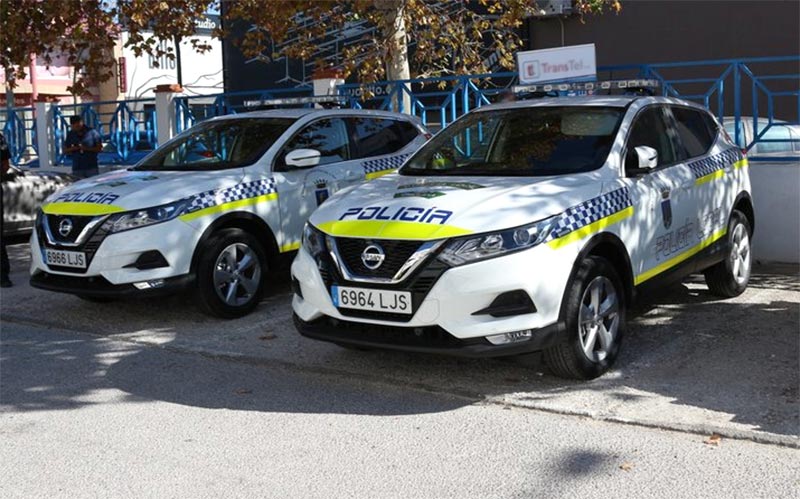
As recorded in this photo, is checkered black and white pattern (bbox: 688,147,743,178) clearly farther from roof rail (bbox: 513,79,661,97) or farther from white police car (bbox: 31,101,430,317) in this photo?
white police car (bbox: 31,101,430,317)

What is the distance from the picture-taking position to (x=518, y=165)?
6.42m

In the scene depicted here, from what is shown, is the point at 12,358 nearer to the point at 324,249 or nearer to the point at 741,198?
the point at 324,249

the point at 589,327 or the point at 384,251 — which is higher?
the point at 384,251

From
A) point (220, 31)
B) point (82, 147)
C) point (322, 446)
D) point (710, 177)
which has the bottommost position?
point (322, 446)

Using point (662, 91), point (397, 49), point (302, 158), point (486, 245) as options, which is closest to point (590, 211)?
point (486, 245)

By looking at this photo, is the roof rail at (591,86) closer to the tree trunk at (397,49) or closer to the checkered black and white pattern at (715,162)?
the checkered black and white pattern at (715,162)

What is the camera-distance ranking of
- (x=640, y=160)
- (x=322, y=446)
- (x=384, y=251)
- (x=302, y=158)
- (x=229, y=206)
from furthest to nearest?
(x=302, y=158)
(x=229, y=206)
(x=640, y=160)
(x=384, y=251)
(x=322, y=446)

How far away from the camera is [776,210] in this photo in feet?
30.9

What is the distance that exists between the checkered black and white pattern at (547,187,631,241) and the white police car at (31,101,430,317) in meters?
2.97

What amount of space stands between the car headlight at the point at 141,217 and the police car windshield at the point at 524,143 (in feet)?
6.14

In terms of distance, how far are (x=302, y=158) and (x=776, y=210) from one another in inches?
187

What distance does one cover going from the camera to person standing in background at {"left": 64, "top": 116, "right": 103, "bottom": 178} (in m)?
13.7

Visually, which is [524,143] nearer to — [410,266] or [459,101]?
[410,266]

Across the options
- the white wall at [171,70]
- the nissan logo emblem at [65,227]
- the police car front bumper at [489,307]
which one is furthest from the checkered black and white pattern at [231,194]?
the white wall at [171,70]
